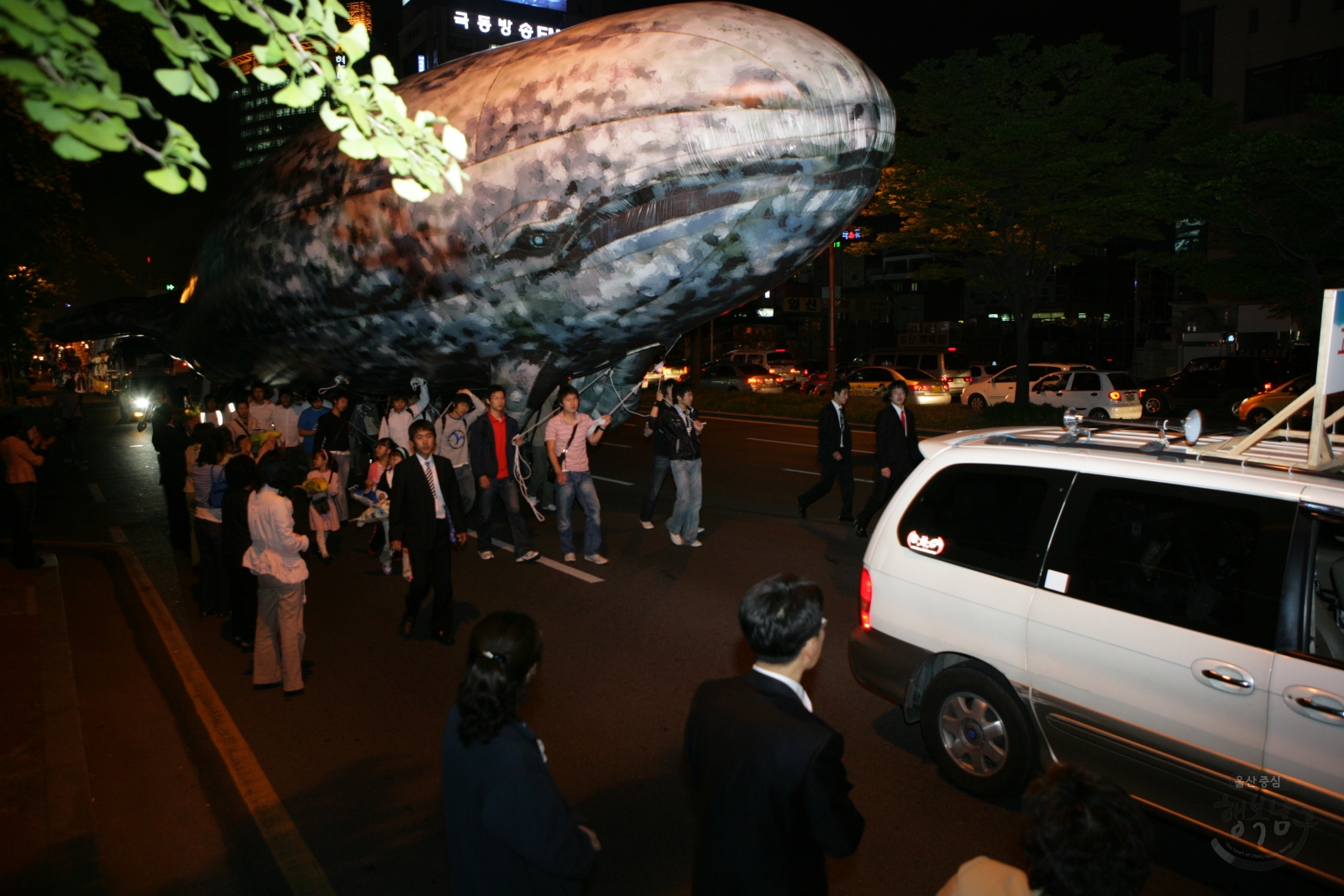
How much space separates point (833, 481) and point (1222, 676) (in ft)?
23.5

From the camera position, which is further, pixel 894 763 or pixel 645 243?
pixel 645 243

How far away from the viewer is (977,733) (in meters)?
3.95

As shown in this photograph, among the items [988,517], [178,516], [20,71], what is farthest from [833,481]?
[20,71]

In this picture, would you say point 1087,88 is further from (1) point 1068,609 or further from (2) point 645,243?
(1) point 1068,609

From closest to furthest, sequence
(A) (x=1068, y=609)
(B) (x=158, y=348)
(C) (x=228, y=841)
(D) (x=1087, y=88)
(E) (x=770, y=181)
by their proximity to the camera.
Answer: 1. (A) (x=1068, y=609)
2. (C) (x=228, y=841)
3. (E) (x=770, y=181)
4. (B) (x=158, y=348)
5. (D) (x=1087, y=88)

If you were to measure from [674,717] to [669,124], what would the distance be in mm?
3740

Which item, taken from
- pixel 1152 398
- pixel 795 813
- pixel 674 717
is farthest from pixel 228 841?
pixel 1152 398

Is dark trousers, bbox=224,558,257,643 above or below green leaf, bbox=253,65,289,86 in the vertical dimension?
below

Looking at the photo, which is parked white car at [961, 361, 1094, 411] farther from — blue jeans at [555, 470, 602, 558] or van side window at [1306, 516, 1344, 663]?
van side window at [1306, 516, 1344, 663]

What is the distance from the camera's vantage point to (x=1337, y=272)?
18.1m

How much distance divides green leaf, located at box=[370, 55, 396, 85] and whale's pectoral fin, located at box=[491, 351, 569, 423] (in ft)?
15.8

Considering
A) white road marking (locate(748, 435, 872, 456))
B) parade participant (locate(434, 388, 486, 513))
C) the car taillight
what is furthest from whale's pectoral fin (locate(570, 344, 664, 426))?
white road marking (locate(748, 435, 872, 456))

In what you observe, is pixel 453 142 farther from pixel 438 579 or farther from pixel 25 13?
pixel 438 579

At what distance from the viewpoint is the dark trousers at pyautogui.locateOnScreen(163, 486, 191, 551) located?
366 inches
